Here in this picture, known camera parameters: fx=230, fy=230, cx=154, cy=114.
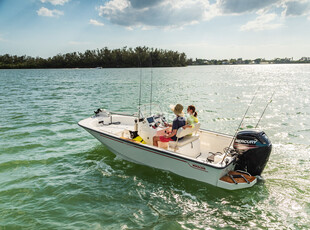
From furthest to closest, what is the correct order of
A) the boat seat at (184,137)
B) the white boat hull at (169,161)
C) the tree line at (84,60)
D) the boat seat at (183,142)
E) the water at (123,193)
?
the tree line at (84,60), the boat seat at (183,142), the boat seat at (184,137), the white boat hull at (169,161), the water at (123,193)

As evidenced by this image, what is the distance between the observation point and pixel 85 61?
413 ft

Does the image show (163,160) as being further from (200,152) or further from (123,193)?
(200,152)

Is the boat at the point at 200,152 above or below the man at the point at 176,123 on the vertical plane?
below

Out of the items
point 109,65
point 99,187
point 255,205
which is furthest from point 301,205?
point 109,65

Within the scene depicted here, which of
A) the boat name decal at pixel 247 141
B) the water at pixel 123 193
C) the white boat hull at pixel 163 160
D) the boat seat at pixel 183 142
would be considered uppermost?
the boat name decal at pixel 247 141

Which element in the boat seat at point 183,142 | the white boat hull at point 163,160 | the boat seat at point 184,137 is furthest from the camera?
the boat seat at point 183,142

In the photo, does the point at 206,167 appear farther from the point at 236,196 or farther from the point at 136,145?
the point at 136,145

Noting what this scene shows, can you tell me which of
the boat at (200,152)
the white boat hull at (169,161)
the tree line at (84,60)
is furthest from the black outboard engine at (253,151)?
the tree line at (84,60)

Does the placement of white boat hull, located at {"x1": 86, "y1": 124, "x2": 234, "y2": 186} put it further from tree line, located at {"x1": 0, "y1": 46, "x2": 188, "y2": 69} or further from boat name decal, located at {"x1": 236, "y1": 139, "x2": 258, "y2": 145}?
tree line, located at {"x1": 0, "y1": 46, "x2": 188, "y2": 69}

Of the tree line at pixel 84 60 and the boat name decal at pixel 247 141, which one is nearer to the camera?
the boat name decal at pixel 247 141

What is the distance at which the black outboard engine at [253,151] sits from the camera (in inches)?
225

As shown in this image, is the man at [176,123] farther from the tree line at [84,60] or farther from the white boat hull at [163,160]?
the tree line at [84,60]

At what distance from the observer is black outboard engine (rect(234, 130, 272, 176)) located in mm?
5723

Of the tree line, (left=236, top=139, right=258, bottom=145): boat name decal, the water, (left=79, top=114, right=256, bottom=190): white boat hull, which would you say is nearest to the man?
(left=79, top=114, right=256, bottom=190): white boat hull
